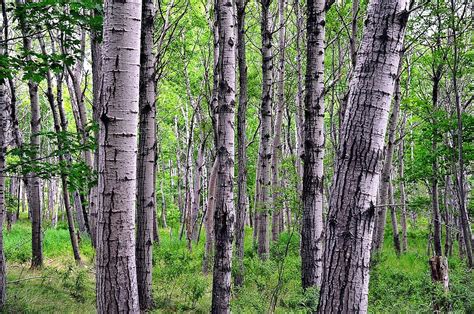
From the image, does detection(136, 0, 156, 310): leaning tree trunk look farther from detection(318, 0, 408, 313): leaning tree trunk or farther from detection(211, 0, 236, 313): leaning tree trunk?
detection(318, 0, 408, 313): leaning tree trunk

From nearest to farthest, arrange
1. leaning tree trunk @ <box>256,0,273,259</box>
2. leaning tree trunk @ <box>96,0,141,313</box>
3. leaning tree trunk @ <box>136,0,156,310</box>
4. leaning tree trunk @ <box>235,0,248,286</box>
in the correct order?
1. leaning tree trunk @ <box>96,0,141,313</box>
2. leaning tree trunk @ <box>136,0,156,310</box>
3. leaning tree trunk @ <box>235,0,248,286</box>
4. leaning tree trunk @ <box>256,0,273,259</box>

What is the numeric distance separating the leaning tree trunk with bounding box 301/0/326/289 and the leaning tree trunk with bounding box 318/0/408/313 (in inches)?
109

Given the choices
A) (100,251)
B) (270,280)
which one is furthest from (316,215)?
(100,251)

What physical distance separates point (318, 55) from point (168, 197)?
2309 centimetres

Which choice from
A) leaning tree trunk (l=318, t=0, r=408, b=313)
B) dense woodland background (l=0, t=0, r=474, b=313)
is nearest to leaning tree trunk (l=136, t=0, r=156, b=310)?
dense woodland background (l=0, t=0, r=474, b=313)

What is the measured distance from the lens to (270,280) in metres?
7.64

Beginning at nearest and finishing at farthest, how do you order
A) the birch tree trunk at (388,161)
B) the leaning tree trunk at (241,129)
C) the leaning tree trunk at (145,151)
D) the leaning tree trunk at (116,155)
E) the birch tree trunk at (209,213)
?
the leaning tree trunk at (116,155), the leaning tree trunk at (145,151), the leaning tree trunk at (241,129), the birch tree trunk at (209,213), the birch tree trunk at (388,161)

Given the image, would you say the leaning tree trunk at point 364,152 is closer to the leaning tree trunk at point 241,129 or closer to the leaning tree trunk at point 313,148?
the leaning tree trunk at point 313,148

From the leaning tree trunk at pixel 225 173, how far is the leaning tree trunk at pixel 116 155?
218 cm

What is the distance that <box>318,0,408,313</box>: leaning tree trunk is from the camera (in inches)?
89.1

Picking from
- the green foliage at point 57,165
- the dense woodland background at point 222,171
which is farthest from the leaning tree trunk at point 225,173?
the green foliage at point 57,165

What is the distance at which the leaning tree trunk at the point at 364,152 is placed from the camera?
7.43 feet

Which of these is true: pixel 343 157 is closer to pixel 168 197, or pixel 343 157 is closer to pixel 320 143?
pixel 320 143

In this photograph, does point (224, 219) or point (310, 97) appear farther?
point (310, 97)
